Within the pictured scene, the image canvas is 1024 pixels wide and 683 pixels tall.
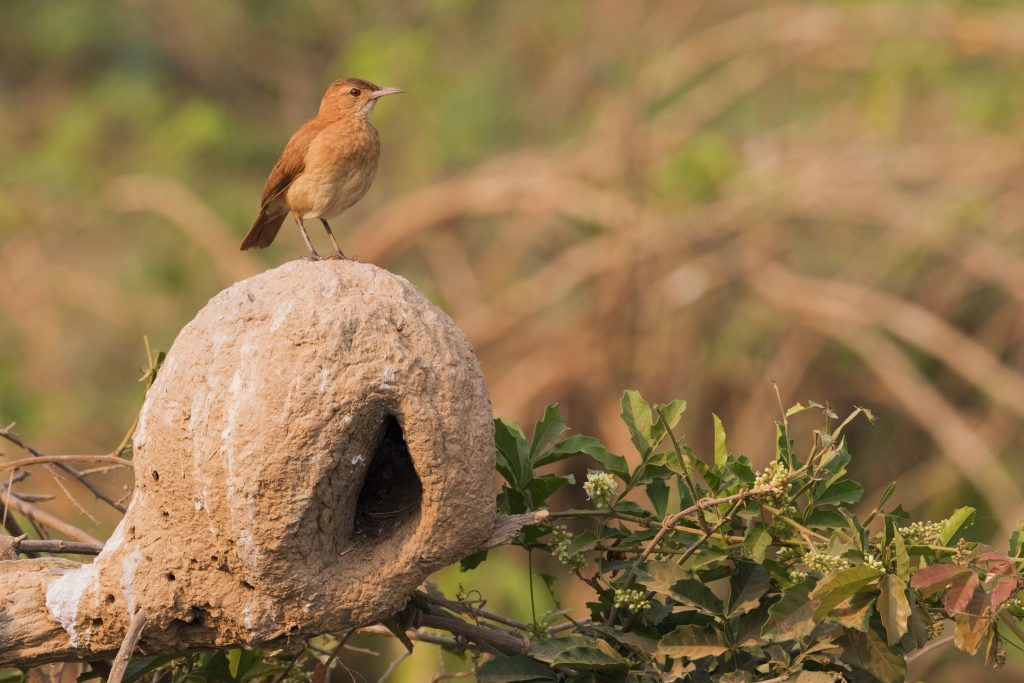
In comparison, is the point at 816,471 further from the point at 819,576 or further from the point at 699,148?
the point at 699,148

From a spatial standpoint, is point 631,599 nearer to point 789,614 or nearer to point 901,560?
point 789,614

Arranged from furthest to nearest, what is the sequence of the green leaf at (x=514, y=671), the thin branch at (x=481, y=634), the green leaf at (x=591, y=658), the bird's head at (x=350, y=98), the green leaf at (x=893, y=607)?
the bird's head at (x=350, y=98), the thin branch at (x=481, y=634), the green leaf at (x=514, y=671), the green leaf at (x=591, y=658), the green leaf at (x=893, y=607)

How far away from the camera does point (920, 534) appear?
3.27 meters

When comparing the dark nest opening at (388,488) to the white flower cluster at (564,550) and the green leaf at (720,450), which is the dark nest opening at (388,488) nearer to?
the white flower cluster at (564,550)

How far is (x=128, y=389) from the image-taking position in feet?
39.4

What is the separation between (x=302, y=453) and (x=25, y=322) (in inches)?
387

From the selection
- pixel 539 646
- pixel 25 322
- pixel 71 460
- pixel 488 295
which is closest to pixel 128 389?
pixel 25 322

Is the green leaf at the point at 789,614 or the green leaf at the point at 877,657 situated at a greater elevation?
the green leaf at the point at 789,614

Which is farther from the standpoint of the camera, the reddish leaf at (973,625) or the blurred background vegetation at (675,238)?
the blurred background vegetation at (675,238)

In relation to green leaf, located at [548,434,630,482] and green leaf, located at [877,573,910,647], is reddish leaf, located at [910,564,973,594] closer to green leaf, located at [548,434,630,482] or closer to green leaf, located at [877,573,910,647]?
green leaf, located at [877,573,910,647]

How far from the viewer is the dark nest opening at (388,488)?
344 cm

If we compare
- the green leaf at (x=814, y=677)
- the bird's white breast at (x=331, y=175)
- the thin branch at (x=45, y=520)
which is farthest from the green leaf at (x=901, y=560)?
the bird's white breast at (x=331, y=175)

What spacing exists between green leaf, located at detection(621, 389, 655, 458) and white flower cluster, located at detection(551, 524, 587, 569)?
0.89 ft

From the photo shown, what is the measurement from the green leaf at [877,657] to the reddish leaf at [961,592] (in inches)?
6.1
